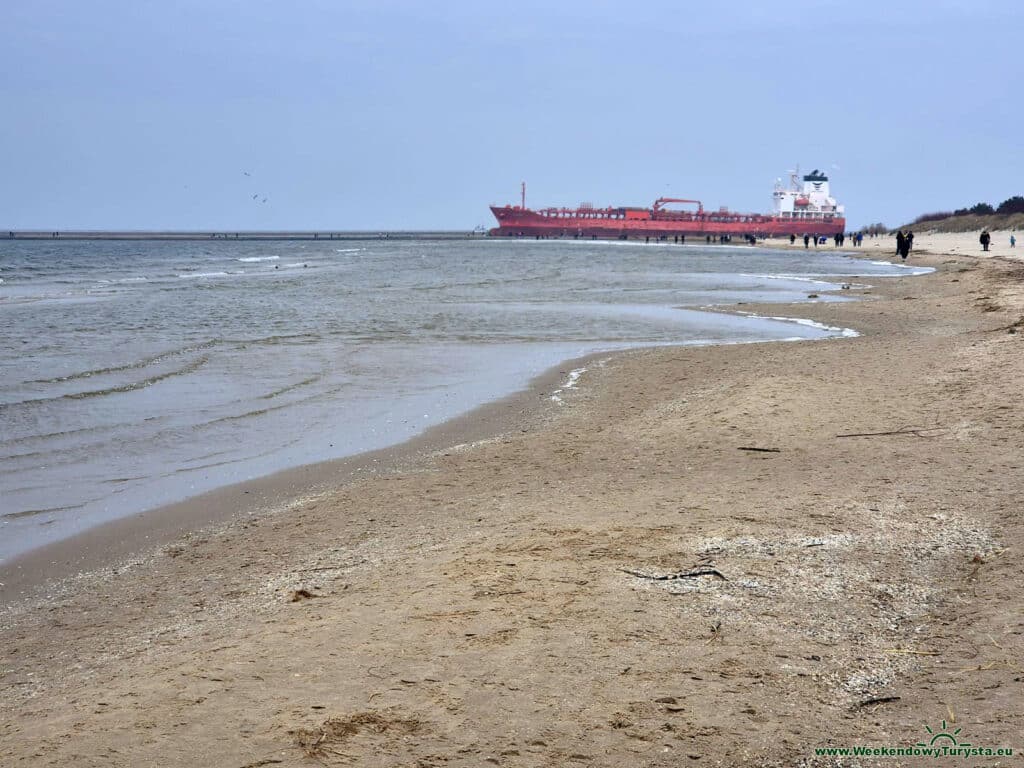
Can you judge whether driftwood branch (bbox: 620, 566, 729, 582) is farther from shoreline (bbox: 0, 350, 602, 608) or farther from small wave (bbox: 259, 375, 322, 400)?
small wave (bbox: 259, 375, 322, 400)

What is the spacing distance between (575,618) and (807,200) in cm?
12739

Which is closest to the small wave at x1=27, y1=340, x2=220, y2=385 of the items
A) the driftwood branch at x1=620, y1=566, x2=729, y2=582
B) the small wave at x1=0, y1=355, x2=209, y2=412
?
the small wave at x1=0, y1=355, x2=209, y2=412

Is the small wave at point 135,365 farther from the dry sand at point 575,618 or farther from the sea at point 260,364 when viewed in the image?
the dry sand at point 575,618

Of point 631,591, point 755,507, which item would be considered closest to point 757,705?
point 631,591

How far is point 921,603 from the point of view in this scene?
4.56 metres

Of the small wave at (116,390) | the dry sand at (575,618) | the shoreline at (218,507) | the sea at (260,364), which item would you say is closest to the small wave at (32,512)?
the sea at (260,364)

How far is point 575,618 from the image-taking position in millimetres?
4379

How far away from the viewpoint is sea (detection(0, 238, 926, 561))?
867 cm

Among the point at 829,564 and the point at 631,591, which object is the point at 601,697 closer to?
the point at 631,591

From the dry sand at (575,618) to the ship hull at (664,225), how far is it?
11874 centimetres

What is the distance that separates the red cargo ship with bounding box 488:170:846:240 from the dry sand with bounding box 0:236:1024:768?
116820 mm

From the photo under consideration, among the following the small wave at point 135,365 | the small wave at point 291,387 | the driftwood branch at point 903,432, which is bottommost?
the small wave at point 291,387

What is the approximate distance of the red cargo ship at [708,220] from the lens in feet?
402

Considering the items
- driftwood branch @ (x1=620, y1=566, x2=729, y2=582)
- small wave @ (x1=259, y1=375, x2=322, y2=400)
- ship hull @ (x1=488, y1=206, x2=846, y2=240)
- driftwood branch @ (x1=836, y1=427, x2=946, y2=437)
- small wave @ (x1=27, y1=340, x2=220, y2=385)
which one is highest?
ship hull @ (x1=488, y1=206, x2=846, y2=240)
